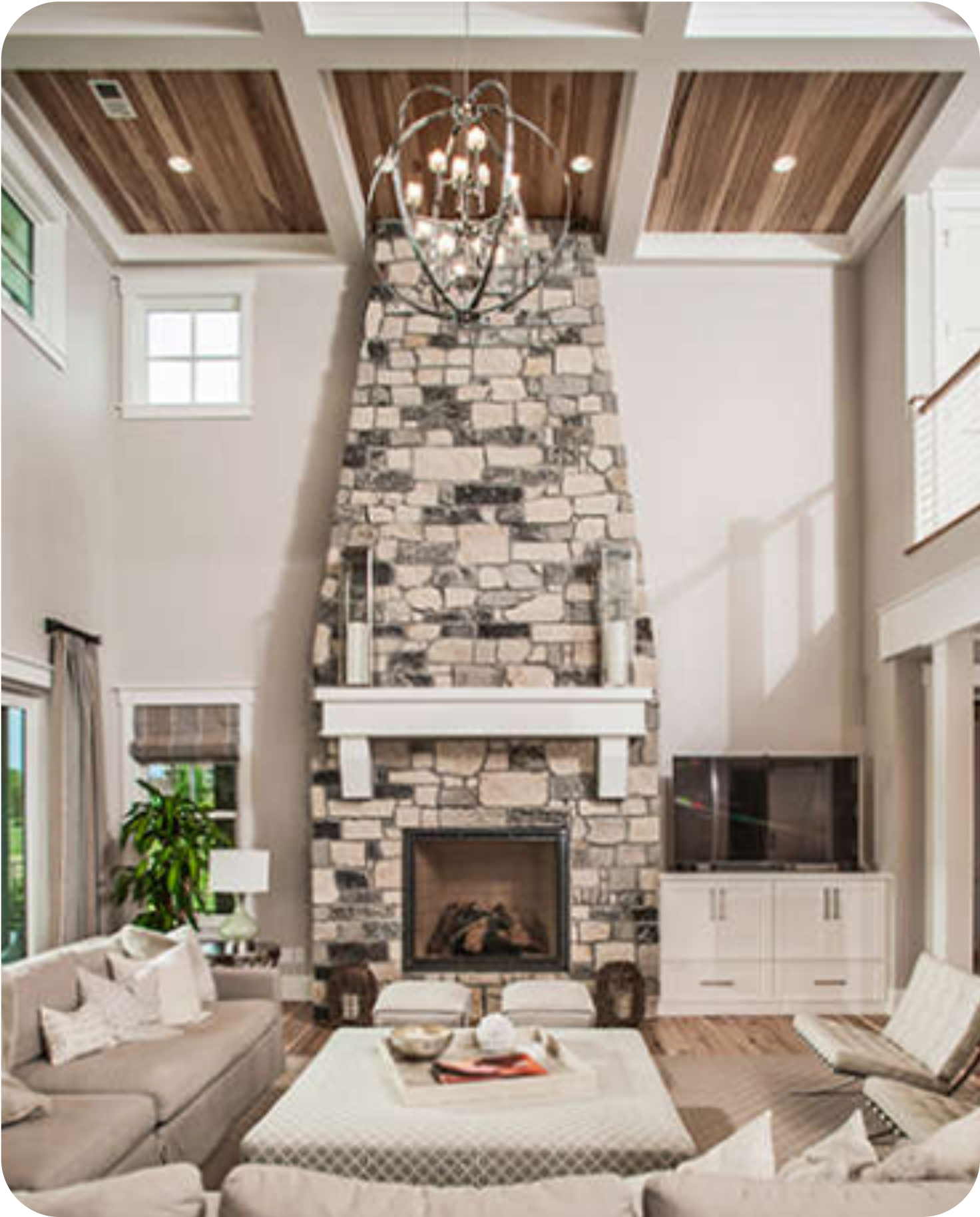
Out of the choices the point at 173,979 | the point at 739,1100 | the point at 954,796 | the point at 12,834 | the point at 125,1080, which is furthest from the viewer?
the point at 954,796

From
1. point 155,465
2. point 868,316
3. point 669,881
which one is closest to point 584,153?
point 868,316

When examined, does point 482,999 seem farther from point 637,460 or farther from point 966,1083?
point 637,460

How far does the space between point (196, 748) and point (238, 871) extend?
90cm

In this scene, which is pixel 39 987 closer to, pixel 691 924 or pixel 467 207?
pixel 467 207

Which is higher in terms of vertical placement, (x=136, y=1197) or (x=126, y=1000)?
(x=136, y=1197)

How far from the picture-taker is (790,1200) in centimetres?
169

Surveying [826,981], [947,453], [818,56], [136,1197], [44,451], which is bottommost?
[826,981]

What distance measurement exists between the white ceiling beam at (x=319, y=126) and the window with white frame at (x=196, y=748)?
2.46 metres

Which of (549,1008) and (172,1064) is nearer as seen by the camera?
(172,1064)

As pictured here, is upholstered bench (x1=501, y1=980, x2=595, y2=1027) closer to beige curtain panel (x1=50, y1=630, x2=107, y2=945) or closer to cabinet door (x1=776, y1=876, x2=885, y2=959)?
cabinet door (x1=776, y1=876, x2=885, y2=959)

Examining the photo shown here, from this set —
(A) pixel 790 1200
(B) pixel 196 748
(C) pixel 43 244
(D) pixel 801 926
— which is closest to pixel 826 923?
(D) pixel 801 926

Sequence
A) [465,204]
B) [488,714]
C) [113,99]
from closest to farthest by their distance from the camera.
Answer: [465,204], [113,99], [488,714]

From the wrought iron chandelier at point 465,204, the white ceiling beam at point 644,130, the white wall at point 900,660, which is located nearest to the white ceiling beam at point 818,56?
the white ceiling beam at point 644,130

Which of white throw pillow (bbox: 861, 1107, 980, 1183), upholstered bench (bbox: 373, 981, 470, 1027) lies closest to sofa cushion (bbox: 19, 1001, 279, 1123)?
upholstered bench (bbox: 373, 981, 470, 1027)
